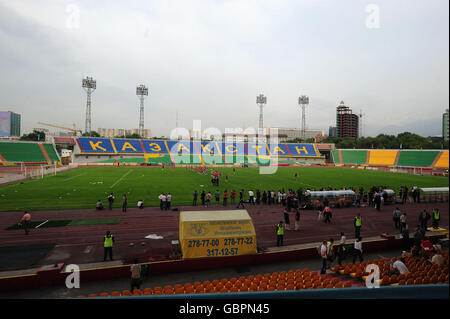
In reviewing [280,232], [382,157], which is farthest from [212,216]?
[382,157]

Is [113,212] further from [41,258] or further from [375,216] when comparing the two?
[375,216]

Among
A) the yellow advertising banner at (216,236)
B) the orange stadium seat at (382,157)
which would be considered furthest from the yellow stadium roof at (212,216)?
the orange stadium seat at (382,157)

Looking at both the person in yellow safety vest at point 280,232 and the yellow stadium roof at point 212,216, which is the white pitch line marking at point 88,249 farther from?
the person in yellow safety vest at point 280,232

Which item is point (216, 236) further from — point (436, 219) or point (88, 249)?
point (436, 219)

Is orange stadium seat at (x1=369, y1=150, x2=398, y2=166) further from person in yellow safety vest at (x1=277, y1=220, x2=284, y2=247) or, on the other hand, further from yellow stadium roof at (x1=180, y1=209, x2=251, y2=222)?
yellow stadium roof at (x1=180, y1=209, x2=251, y2=222)

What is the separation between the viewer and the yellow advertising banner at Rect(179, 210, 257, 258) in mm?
9992

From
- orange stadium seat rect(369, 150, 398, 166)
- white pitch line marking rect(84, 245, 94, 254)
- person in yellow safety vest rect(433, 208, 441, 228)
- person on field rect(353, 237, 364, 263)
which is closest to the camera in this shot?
person on field rect(353, 237, 364, 263)

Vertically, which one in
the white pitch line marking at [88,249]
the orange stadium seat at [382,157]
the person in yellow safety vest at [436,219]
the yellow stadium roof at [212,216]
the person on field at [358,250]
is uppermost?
the orange stadium seat at [382,157]

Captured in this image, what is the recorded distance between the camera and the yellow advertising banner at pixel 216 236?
9992mm

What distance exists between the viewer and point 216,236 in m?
10.2

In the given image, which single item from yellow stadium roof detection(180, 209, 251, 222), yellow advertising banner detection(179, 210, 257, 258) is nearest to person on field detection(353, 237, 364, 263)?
yellow advertising banner detection(179, 210, 257, 258)

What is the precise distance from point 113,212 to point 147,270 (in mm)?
10111
